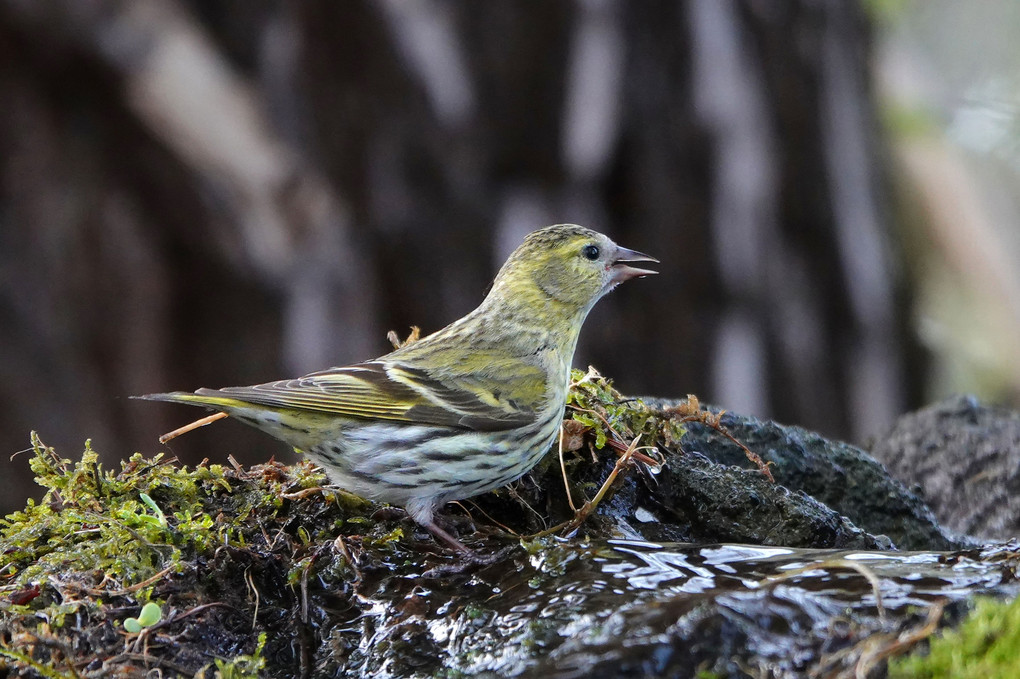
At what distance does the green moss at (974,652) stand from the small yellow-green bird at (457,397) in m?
1.39

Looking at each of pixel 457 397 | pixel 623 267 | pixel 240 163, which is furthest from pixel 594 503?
pixel 240 163

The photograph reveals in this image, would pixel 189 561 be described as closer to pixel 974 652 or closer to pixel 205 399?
pixel 205 399

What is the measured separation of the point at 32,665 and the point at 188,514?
25.4 inches

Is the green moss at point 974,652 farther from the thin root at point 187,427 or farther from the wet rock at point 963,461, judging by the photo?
the thin root at point 187,427

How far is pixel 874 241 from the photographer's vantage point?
8.02 metres

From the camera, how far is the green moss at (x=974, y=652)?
2057 millimetres

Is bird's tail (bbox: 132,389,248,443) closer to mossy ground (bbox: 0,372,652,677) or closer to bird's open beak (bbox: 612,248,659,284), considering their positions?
mossy ground (bbox: 0,372,652,677)

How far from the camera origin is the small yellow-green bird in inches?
133

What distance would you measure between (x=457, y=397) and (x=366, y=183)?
3181 mm

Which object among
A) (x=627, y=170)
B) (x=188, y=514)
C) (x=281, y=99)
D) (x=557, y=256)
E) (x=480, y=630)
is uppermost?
(x=281, y=99)

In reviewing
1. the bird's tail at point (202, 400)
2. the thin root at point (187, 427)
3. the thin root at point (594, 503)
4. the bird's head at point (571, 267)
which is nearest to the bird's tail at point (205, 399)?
the bird's tail at point (202, 400)

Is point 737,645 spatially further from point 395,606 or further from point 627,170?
point 627,170

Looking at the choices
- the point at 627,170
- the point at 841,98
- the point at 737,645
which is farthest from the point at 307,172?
the point at 737,645

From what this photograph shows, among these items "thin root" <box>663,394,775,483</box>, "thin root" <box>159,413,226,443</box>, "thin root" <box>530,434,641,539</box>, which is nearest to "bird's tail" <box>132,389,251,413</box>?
"thin root" <box>159,413,226,443</box>
